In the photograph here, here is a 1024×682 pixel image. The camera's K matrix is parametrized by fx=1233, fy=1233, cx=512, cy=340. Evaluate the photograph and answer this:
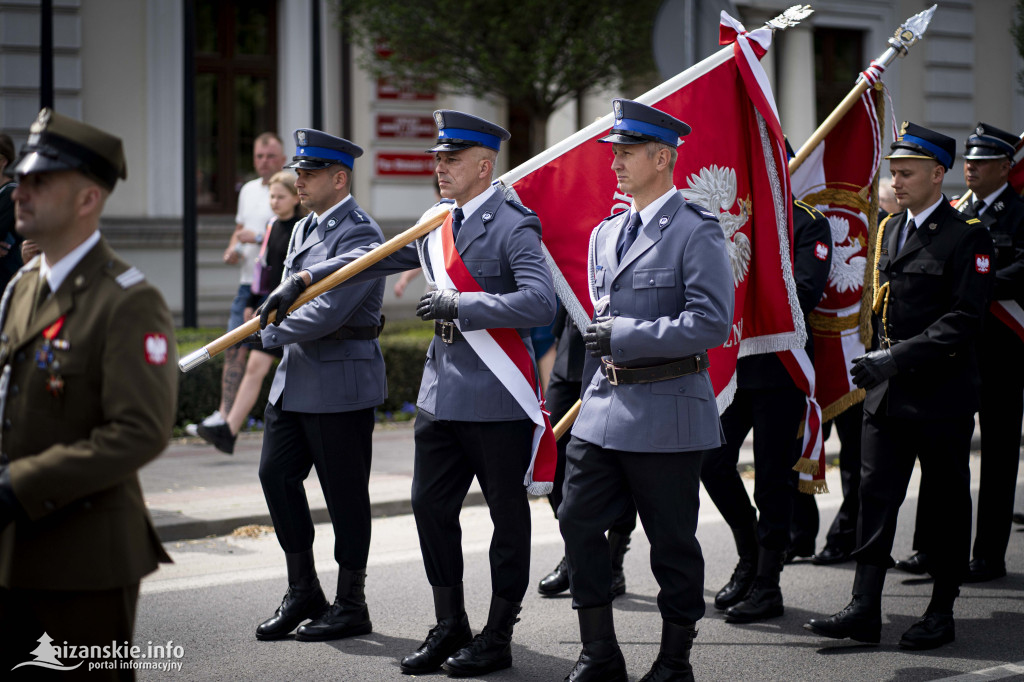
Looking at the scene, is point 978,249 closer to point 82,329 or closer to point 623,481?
point 623,481

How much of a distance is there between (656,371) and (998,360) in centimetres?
300

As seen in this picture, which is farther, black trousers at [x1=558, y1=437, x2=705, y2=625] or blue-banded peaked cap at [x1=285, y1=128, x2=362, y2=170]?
blue-banded peaked cap at [x1=285, y1=128, x2=362, y2=170]

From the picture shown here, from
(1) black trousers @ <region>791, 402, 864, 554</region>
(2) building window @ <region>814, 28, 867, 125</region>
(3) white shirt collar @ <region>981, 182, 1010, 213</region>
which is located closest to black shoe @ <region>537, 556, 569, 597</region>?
(1) black trousers @ <region>791, 402, 864, 554</region>

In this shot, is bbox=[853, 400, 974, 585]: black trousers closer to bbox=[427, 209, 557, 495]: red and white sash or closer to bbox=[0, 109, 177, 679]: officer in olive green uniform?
bbox=[427, 209, 557, 495]: red and white sash

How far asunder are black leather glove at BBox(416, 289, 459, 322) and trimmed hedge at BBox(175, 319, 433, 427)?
5516 mm

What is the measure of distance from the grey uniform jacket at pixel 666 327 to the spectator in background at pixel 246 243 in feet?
17.2

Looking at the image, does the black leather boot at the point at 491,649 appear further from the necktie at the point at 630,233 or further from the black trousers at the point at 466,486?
the necktie at the point at 630,233

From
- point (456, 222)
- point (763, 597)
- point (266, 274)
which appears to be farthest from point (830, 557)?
point (266, 274)

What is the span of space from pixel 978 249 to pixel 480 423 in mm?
2218

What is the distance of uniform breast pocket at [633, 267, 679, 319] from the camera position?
171 inches

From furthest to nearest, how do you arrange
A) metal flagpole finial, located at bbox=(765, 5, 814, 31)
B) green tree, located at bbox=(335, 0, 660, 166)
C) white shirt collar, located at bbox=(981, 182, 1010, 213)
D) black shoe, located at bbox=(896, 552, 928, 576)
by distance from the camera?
green tree, located at bbox=(335, 0, 660, 166) → white shirt collar, located at bbox=(981, 182, 1010, 213) → black shoe, located at bbox=(896, 552, 928, 576) → metal flagpole finial, located at bbox=(765, 5, 814, 31)

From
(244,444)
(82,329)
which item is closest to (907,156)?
(82,329)

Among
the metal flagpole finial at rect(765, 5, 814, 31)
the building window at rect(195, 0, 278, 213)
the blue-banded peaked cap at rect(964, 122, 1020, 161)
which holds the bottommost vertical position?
the blue-banded peaked cap at rect(964, 122, 1020, 161)

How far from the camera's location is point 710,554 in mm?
6727
